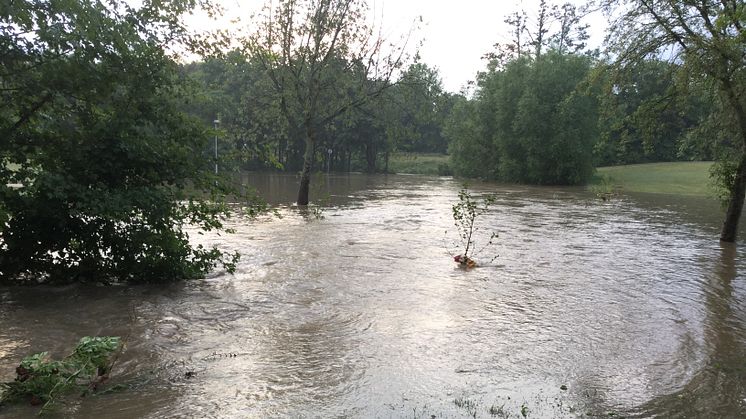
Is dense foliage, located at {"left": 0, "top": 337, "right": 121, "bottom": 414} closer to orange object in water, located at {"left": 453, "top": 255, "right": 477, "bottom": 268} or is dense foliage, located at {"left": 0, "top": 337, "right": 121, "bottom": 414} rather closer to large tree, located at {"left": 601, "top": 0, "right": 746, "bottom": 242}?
orange object in water, located at {"left": 453, "top": 255, "right": 477, "bottom": 268}

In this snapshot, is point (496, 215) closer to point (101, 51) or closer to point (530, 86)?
point (101, 51)

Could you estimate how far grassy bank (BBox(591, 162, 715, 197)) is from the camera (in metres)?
36.1

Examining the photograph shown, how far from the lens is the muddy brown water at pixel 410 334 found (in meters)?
4.69

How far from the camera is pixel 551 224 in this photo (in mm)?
18500

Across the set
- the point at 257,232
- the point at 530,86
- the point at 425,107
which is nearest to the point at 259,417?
the point at 257,232

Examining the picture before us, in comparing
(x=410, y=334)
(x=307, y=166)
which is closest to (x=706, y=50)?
(x=410, y=334)

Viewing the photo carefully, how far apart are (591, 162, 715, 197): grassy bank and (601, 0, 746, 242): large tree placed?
2147cm

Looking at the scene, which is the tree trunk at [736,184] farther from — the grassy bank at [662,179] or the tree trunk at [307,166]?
the grassy bank at [662,179]

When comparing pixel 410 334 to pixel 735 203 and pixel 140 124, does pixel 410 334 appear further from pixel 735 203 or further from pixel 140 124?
pixel 735 203

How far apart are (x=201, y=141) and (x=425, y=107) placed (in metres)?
15.0


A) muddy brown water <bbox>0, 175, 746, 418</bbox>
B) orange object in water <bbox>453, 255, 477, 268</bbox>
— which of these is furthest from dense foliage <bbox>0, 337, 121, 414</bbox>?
orange object in water <bbox>453, 255, 477, 268</bbox>

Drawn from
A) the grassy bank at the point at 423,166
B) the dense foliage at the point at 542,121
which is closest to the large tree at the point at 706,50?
the dense foliage at the point at 542,121

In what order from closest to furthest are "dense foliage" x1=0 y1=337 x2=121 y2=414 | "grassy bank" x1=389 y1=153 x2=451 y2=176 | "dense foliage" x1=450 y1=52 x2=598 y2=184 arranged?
1. "dense foliage" x1=0 y1=337 x2=121 y2=414
2. "dense foliage" x1=450 y1=52 x2=598 y2=184
3. "grassy bank" x1=389 y1=153 x2=451 y2=176

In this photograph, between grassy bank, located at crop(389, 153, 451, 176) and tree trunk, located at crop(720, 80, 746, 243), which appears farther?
grassy bank, located at crop(389, 153, 451, 176)
